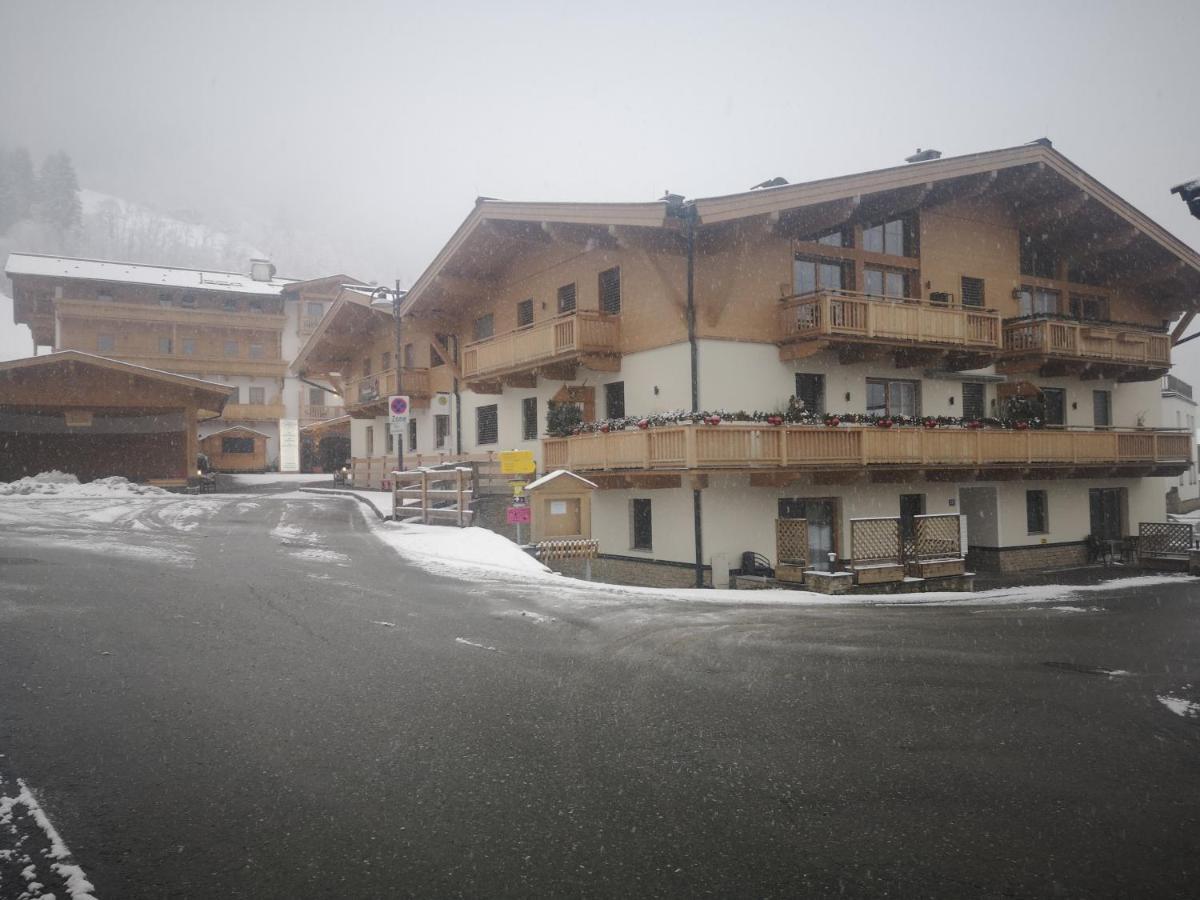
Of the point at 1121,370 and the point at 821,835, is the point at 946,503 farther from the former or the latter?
the point at 821,835

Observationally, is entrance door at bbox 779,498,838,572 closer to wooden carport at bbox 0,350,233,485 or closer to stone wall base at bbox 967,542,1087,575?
stone wall base at bbox 967,542,1087,575

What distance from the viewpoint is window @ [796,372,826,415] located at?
21422 mm

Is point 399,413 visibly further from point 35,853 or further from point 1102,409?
point 1102,409

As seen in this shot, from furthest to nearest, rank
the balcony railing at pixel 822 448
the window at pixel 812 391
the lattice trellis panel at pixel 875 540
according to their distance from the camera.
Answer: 1. the window at pixel 812 391
2. the balcony railing at pixel 822 448
3. the lattice trellis panel at pixel 875 540

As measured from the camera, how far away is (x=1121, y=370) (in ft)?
Answer: 87.0

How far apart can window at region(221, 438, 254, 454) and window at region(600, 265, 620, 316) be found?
1558 inches

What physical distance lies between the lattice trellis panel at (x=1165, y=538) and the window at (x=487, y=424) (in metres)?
20.8

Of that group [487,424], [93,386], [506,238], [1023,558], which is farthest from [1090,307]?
[93,386]

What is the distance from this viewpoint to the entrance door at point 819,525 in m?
20.9

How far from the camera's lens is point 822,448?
18.7 metres

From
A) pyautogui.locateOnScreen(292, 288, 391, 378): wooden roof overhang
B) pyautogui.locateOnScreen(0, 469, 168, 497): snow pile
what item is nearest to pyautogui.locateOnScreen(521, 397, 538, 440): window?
pyautogui.locateOnScreen(292, 288, 391, 378): wooden roof overhang

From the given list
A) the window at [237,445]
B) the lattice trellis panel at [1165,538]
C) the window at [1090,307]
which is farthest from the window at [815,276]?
the window at [237,445]

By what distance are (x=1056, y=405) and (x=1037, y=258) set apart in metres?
5.01

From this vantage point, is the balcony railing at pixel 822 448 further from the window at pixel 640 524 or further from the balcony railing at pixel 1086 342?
the balcony railing at pixel 1086 342
